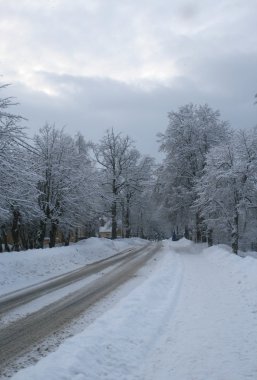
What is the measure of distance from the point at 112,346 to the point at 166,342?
1.14 m

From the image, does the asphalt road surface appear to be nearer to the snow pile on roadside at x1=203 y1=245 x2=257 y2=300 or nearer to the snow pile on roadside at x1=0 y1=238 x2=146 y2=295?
the snow pile on roadside at x1=0 y1=238 x2=146 y2=295

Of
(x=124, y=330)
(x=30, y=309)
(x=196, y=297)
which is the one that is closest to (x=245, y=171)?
(x=196, y=297)

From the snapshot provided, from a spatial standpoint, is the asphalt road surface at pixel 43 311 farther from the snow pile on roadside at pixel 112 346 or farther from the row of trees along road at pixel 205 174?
the row of trees along road at pixel 205 174

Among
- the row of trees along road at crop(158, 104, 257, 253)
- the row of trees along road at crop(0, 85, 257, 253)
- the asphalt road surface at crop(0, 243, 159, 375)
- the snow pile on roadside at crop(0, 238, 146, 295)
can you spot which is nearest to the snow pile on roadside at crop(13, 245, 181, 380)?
the asphalt road surface at crop(0, 243, 159, 375)

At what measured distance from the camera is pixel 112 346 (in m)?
7.54

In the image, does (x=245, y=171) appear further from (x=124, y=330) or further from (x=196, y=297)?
(x=124, y=330)

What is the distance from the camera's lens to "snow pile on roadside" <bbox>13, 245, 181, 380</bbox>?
20.2 ft

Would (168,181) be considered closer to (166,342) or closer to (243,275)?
(243,275)

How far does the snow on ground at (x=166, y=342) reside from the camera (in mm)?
6328

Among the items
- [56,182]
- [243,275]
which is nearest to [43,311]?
[243,275]

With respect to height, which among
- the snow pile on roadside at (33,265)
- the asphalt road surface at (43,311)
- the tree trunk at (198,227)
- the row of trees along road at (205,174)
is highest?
the row of trees along road at (205,174)

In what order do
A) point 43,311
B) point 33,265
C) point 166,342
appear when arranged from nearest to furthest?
point 166,342
point 43,311
point 33,265

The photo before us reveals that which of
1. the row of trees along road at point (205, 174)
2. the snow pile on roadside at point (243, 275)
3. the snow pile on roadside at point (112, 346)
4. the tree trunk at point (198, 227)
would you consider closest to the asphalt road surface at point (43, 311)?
the snow pile on roadside at point (112, 346)

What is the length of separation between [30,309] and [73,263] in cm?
1616
